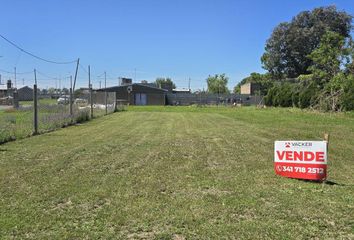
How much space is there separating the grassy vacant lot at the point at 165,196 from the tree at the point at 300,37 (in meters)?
54.8

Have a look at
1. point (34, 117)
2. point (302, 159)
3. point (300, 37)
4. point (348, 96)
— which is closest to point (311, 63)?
point (300, 37)

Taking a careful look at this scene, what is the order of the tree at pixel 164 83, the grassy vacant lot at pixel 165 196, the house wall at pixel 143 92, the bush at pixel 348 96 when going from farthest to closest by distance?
1. the tree at pixel 164 83
2. the house wall at pixel 143 92
3. the bush at pixel 348 96
4. the grassy vacant lot at pixel 165 196

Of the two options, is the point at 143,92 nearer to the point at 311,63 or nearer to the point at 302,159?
the point at 311,63

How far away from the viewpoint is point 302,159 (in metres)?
6.67

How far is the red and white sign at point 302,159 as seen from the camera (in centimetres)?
645

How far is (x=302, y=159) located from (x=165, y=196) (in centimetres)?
259

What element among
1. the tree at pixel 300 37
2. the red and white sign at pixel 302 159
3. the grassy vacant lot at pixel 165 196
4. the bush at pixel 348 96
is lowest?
the grassy vacant lot at pixel 165 196

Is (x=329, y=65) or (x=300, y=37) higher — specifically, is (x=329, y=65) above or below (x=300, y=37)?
below

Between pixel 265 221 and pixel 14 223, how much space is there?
2752 millimetres

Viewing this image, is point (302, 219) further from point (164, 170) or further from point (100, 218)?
point (164, 170)

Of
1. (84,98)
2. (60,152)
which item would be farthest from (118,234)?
(84,98)

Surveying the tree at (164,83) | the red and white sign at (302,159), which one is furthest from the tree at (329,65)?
the tree at (164,83)

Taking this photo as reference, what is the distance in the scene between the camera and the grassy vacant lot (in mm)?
4184

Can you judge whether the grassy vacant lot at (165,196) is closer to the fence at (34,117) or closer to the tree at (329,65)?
the fence at (34,117)
